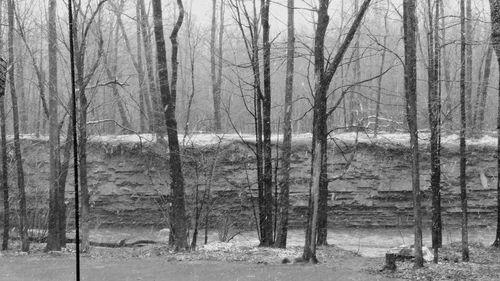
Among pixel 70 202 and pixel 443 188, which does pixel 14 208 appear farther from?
pixel 443 188

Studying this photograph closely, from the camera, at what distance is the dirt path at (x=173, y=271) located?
10289mm

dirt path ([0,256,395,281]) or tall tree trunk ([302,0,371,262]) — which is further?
tall tree trunk ([302,0,371,262])

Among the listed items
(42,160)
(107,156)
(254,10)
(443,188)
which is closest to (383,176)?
(443,188)

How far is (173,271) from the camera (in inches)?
430

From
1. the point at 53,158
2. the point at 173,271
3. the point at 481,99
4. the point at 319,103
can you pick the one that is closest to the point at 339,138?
the point at 481,99

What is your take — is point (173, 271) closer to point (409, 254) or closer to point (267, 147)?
point (409, 254)

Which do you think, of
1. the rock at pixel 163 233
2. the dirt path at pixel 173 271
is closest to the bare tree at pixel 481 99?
the dirt path at pixel 173 271

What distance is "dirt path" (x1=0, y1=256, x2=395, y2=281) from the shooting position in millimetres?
10289

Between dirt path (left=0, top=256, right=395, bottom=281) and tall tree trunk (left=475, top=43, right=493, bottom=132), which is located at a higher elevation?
tall tree trunk (left=475, top=43, right=493, bottom=132)

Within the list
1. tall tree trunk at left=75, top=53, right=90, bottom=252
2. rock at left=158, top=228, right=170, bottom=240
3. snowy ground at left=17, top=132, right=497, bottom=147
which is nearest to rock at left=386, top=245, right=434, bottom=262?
tall tree trunk at left=75, top=53, right=90, bottom=252

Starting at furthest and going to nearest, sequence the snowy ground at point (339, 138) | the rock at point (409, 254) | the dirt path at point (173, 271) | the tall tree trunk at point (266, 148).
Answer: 1. the snowy ground at point (339, 138)
2. the tall tree trunk at point (266, 148)
3. the rock at point (409, 254)
4. the dirt path at point (173, 271)

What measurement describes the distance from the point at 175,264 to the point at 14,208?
38.4ft

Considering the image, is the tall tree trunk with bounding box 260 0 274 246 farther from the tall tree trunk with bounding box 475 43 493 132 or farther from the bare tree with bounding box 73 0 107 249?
the tall tree trunk with bounding box 475 43 493 132

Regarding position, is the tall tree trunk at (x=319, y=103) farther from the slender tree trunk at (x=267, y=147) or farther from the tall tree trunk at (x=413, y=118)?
the slender tree trunk at (x=267, y=147)
